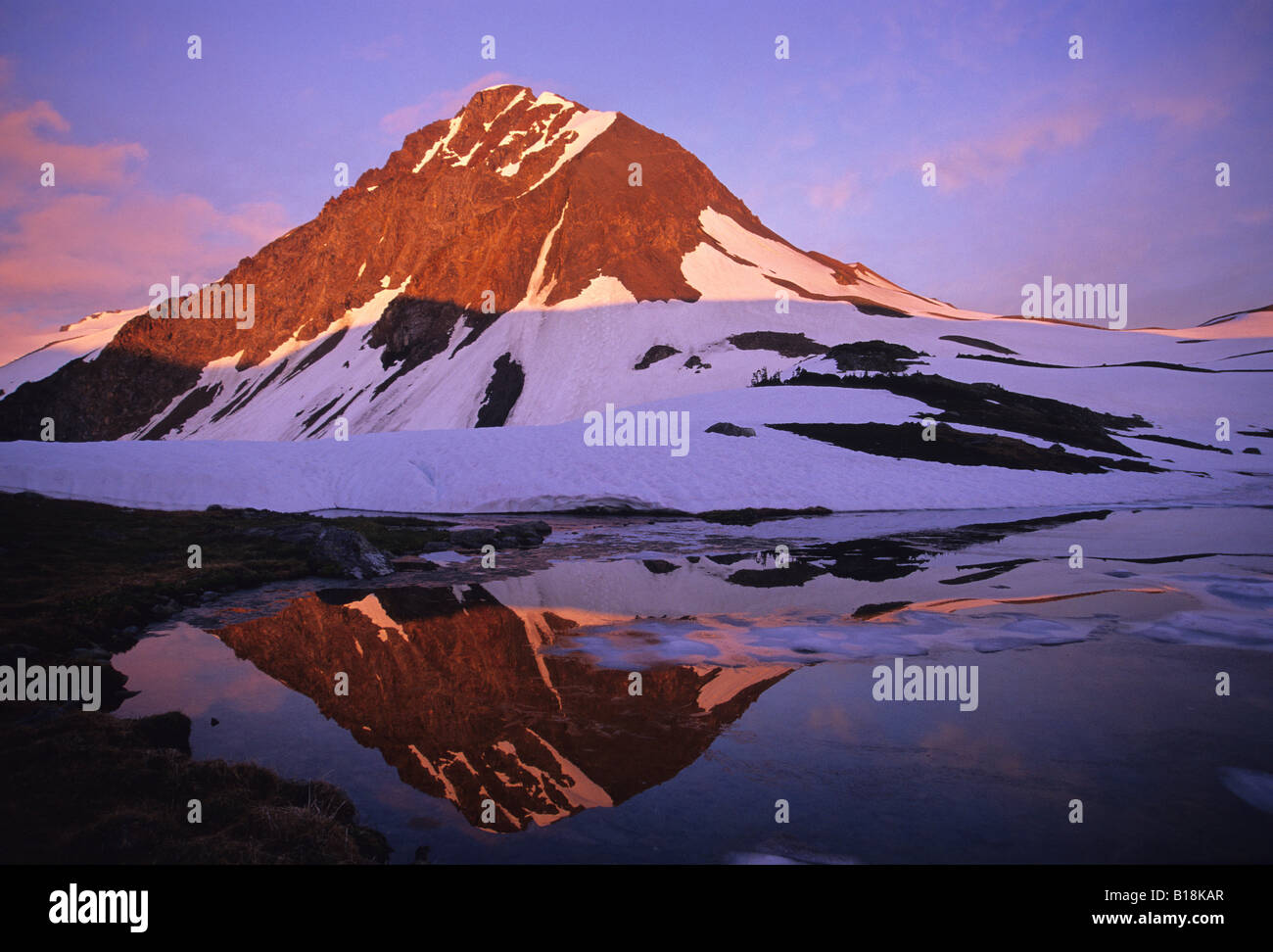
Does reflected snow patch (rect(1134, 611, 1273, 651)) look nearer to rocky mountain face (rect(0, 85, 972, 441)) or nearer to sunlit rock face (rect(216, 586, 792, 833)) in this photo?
sunlit rock face (rect(216, 586, 792, 833))

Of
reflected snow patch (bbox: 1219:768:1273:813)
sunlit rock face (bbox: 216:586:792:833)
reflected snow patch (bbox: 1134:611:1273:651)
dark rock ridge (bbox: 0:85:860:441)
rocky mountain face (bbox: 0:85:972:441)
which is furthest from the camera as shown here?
dark rock ridge (bbox: 0:85:860:441)

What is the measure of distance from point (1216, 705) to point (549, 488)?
30388 millimetres

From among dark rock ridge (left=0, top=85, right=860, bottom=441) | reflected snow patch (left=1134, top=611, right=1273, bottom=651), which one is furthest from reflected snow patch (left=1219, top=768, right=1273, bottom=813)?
dark rock ridge (left=0, top=85, right=860, bottom=441)

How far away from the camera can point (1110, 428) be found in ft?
178

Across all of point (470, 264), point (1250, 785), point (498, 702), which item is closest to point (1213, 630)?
point (1250, 785)

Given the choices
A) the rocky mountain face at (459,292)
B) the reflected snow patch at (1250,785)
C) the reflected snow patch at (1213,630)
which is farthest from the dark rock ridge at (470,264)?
the reflected snow patch at (1250,785)

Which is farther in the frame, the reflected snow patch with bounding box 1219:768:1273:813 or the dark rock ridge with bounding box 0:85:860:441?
the dark rock ridge with bounding box 0:85:860:441

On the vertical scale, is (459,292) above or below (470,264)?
below

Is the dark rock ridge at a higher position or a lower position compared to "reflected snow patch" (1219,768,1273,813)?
higher

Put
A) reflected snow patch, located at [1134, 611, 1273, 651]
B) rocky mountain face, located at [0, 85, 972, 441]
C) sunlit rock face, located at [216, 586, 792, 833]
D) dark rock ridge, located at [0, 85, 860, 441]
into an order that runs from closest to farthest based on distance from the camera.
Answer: sunlit rock face, located at [216, 586, 792, 833] < reflected snow patch, located at [1134, 611, 1273, 651] < rocky mountain face, located at [0, 85, 972, 441] < dark rock ridge, located at [0, 85, 860, 441]

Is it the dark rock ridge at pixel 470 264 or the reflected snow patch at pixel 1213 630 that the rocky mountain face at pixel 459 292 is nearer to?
the dark rock ridge at pixel 470 264

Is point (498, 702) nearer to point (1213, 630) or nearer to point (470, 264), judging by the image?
point (1213, 630)

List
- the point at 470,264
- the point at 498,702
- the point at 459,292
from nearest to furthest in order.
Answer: the point at 498,702 < the point at 459,292 < the point at 470,264
